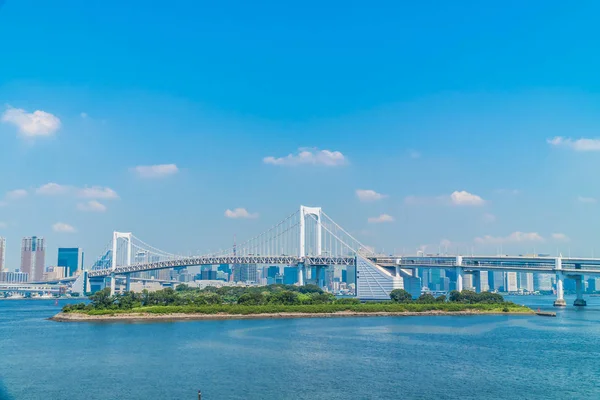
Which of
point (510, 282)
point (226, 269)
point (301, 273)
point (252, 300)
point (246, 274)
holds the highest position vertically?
point (226, 269)

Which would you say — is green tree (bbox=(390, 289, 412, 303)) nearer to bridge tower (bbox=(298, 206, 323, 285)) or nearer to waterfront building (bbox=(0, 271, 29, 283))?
bridge tower (bbox=(298, 206, 323, 285))

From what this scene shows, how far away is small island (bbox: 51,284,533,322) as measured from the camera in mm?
36312

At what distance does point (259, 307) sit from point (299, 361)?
18399 mm

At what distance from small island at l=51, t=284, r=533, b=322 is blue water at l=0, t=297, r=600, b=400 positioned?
432 cm

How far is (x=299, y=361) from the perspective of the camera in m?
20.3

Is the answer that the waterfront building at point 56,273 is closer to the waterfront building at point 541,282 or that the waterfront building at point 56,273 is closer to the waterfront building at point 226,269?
the waterfront building at point 226,269

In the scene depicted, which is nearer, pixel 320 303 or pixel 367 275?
pixel 320 303

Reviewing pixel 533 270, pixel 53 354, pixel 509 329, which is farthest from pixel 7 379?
pixel 533 270

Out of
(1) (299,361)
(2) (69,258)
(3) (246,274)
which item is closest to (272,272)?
(3) (246,274)

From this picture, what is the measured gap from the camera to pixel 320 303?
137ft

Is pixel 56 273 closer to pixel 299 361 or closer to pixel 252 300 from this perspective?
pixel 252 300

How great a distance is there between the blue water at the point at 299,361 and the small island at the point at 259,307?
4317mm

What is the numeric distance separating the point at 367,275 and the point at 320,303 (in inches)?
366

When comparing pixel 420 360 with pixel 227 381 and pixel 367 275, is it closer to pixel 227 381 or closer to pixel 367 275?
pixel 227 381
